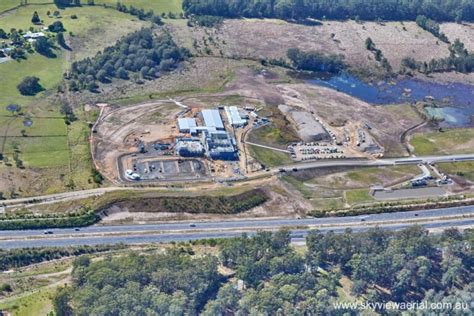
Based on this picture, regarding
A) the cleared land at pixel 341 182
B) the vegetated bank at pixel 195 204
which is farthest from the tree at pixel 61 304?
the cleared land at pixel 341 182

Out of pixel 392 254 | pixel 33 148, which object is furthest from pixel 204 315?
pixel 33 148

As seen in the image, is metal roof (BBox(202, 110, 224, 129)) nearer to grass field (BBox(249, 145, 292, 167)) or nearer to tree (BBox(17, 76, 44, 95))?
grass field (BBox(249, 145, 292, 167))

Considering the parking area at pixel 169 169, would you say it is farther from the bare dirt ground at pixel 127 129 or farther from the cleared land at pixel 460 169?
the cleared land at pixel 460 169

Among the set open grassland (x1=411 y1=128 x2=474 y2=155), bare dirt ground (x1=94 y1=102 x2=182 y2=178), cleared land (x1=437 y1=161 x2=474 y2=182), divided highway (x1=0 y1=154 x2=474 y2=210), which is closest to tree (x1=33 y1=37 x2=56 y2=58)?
bare dirt ground (x1=94 y1=102 x2=182 y2=178)

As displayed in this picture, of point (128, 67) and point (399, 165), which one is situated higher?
point (128, 67)

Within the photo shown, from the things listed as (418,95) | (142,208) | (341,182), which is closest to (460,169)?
(341,182)

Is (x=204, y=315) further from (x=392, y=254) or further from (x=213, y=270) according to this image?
(x=392, y=254)
